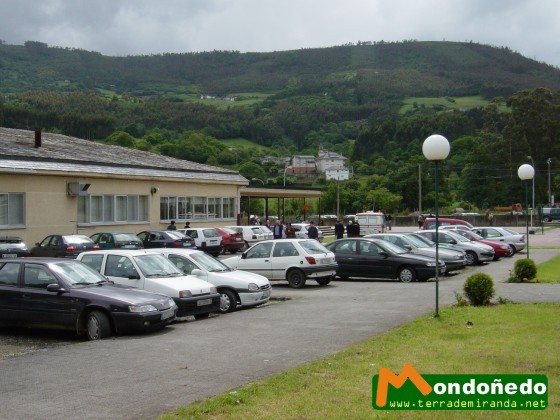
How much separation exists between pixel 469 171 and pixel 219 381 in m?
87.4

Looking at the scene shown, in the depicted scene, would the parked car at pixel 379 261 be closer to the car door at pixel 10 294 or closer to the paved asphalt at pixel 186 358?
the paved asphalt at pixel 186 358

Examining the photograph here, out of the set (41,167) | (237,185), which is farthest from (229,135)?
(41,167)

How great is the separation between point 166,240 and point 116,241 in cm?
353

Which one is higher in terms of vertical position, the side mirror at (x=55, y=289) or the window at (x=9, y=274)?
the window at (x=9, y=274)

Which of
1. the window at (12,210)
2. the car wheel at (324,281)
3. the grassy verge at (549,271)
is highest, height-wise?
the window at (12,210)

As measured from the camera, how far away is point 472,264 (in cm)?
2998

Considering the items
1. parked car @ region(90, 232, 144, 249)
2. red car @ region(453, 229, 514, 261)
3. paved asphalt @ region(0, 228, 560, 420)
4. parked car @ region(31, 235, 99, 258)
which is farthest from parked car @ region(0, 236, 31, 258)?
red car @ region(453, 229, 514, 261)

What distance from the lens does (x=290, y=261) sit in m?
21.6

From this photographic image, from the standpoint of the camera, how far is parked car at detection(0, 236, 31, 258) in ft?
81.9

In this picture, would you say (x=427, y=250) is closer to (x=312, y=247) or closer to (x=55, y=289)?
(x=312, y=247)

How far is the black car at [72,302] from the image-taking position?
12.9 meters

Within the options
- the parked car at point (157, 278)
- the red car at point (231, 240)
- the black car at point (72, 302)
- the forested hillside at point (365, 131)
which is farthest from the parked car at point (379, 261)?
the forested hillside at point (365, 131)

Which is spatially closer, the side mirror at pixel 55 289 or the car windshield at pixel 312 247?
the side mirror at pixel 55 289

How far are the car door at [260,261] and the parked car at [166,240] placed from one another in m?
11.4
